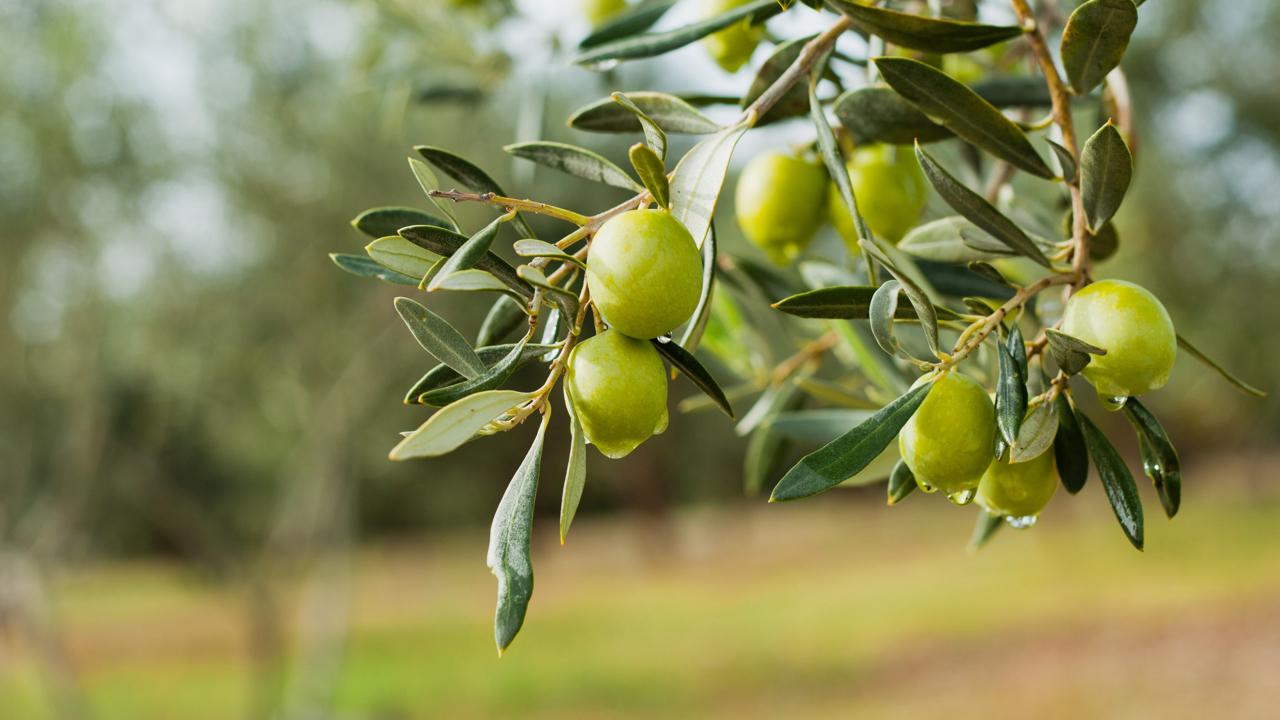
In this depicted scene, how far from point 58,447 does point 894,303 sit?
38.5 feet

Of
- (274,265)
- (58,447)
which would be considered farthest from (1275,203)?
(58,447)

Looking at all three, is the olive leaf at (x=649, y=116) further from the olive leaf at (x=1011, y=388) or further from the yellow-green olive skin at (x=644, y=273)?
the olive leaf at (x=1011, y=388)

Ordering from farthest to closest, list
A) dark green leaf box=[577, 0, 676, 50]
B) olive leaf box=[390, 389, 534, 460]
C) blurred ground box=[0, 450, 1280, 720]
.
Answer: blurred ground box=[0, 450, 1280, 720], dark green leaf box=[577, 0, 676, 50], olive leaf box=[390, 389, 534, 460]

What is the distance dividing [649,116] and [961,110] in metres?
0.19

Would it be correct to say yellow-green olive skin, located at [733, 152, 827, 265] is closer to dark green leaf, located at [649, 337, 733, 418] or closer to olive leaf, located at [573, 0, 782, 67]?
olive leaf, located at [573, 0, 782, 67]

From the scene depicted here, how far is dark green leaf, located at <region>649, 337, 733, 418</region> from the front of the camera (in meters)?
0.54

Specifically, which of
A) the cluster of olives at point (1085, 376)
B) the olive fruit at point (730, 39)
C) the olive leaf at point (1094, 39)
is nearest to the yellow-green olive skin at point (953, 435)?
the cluster of olives at point (1085, 376)

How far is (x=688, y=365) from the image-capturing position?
543 mm

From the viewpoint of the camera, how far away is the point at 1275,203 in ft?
33.5

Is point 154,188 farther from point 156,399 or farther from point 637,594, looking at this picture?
point 637,594

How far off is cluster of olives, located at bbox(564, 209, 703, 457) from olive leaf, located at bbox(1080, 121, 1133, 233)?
0.75 ft

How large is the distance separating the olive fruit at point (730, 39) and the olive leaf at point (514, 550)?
435 millimetres

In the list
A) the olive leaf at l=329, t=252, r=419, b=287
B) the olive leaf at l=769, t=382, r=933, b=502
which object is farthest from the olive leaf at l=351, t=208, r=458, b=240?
the olive leaf at l=769, t=382, r=933, b=502

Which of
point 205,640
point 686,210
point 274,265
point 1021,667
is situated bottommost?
point 205,640
